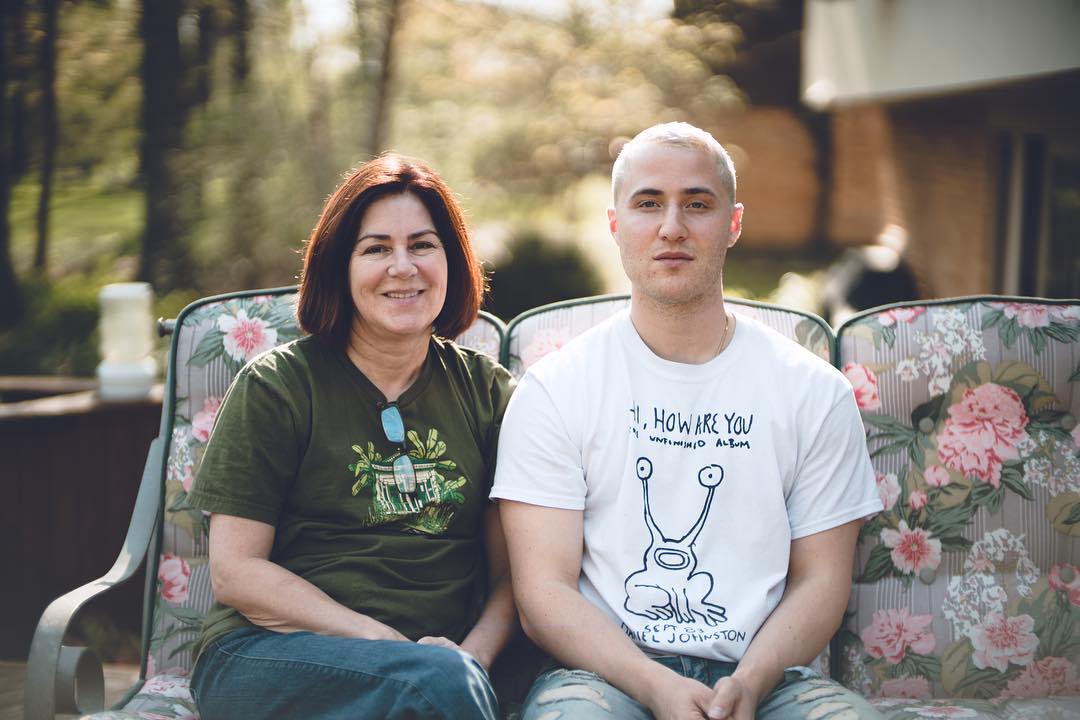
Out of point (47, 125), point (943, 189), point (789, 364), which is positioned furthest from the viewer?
point (943, 189)

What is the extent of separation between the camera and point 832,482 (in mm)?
2129

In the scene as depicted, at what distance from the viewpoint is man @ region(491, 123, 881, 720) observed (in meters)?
2.07

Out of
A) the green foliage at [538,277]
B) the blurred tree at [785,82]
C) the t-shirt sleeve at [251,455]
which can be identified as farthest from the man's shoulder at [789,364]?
the blurred tree at [785,82]

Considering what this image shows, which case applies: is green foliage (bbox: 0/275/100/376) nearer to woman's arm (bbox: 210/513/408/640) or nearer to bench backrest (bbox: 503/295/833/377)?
bench backrest (bbox: 503/295/833/377)

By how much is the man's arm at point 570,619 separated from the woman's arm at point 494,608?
0.16 feet

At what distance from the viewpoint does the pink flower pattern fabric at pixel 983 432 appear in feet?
8.15

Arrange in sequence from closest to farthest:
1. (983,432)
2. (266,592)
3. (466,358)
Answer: (266,592) → (466,358) → (983,432)

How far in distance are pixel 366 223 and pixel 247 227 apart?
4.73 metres

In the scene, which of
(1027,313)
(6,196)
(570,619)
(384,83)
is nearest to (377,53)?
(384,83)

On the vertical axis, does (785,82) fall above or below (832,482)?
above

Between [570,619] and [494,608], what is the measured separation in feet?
0.82

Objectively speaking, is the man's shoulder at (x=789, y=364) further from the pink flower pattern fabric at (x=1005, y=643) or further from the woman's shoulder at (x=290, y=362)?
the woman's shoulder at (x=290, y=362)

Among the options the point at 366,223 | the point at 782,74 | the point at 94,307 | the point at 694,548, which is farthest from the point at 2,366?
the point at 782,74

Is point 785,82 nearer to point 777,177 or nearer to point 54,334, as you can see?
point 777,177
